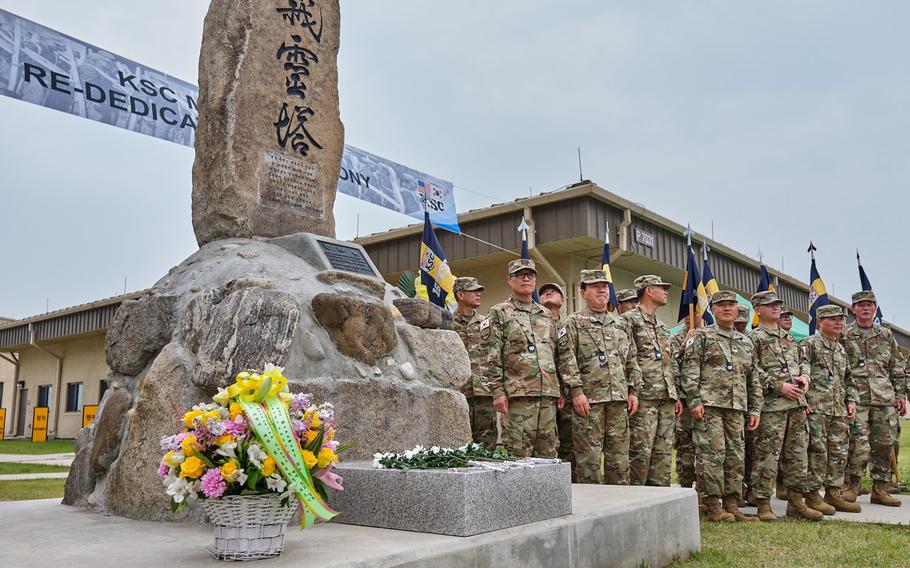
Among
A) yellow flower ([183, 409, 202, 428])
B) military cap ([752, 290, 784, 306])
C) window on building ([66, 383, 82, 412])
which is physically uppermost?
military cap ([752, 290, 784, 306])

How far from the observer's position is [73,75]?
8570 millimetres

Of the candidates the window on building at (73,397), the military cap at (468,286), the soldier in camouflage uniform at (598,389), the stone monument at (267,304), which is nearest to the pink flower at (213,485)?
the stone monument at (267,304)

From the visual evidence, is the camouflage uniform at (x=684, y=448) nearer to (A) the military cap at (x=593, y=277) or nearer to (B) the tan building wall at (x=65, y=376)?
(A) the military cap at (x=593, y=277)

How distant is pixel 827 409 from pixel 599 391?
260cm

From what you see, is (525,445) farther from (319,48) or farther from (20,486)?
(20,486)

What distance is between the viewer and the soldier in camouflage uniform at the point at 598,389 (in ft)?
19.6

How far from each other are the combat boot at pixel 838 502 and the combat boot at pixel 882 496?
42cm

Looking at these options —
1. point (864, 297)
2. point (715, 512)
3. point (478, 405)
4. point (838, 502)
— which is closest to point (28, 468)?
point (478, 405)

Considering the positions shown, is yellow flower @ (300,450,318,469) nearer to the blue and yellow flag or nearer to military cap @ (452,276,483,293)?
military cap @ (452,276,483,293)

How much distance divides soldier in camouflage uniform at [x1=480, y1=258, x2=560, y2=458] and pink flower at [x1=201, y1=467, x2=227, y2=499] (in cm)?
328

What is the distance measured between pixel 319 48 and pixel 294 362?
8.58ft

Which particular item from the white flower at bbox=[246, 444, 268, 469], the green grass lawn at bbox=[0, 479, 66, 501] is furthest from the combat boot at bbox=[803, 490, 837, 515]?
the green grass lawn at bbox=[0, 479, 66, 501]

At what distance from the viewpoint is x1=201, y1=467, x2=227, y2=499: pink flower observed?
2535 millimetres

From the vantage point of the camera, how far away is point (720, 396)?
20.6 feet
